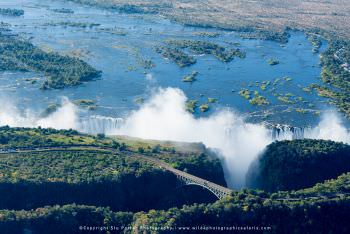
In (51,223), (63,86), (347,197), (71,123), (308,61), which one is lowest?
(51,223)

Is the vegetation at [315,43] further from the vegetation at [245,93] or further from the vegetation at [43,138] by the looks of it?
the vegetation at [43,138]

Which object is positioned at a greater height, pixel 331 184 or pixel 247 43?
pixel 247 43

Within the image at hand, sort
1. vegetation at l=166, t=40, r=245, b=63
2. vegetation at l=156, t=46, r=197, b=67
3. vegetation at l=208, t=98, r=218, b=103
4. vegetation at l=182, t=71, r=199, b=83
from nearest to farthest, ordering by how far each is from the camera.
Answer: vegetation at l=208, t=98, r=218, b=103, vegetation at l=182, t=71, r=199, b=83, vegetation at l=156, t=46, r=197, b=67, vegetation at l=166, t=40, r=245, b=63

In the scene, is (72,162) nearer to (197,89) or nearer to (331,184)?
(331,184)

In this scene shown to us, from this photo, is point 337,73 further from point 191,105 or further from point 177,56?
point 191,105

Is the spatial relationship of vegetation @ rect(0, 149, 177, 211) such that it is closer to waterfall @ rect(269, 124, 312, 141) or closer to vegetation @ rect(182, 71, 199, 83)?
waterfall @ rect(269, 124, 312, 141)

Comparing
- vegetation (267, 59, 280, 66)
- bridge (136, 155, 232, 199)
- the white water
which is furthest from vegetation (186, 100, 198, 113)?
vegetation (267, 59, 280, 66)

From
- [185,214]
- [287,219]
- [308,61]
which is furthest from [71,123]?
[308,61]
